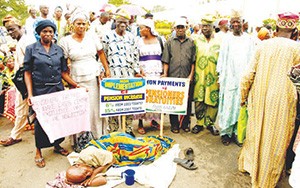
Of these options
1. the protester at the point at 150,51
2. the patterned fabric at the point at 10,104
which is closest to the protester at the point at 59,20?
the patterned fabric at the point at 10,104

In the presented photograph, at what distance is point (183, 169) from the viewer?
389 centimetres

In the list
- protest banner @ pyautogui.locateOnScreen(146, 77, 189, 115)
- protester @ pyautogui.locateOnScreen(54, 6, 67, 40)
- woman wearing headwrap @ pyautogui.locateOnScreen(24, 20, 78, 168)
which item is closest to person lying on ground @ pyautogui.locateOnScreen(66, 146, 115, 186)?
woman wearing headwrap @ pyautogui.locateOnScreen(24, 20, 78, 168)

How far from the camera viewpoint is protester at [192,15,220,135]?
470 cm

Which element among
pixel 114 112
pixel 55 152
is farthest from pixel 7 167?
pixel 114 112

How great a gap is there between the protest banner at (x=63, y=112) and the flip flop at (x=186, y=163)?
1.48 meters

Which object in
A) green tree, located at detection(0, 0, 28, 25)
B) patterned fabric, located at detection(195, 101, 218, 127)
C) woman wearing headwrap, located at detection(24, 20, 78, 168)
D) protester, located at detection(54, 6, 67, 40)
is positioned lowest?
patterned fabric, located at detection(195, 101, 218, 127)

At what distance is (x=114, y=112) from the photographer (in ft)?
14.4

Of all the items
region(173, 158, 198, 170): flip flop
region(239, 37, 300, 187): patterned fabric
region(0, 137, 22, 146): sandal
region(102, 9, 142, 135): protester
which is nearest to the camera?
region(239, 37, 300, 187): patterned fabric

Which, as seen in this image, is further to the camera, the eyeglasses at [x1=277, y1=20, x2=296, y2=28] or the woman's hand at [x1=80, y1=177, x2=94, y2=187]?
the woman's hand at [x1=80, y1=177, x2=94, y2=187]

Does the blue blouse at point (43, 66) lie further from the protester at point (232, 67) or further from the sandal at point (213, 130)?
the sandal at point (213, 130)

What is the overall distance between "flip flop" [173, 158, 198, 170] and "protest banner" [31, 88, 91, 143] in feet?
4.84

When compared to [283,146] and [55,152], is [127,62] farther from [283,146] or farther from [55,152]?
[283,146]

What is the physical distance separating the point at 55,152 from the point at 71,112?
0.83 metres

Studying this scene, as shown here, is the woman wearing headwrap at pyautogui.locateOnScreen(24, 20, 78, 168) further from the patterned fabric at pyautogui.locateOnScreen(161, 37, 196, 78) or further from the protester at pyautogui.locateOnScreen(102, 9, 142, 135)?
the patterned fabric at pyautogui.locateOnScreen(161, 37, 196, 78)
